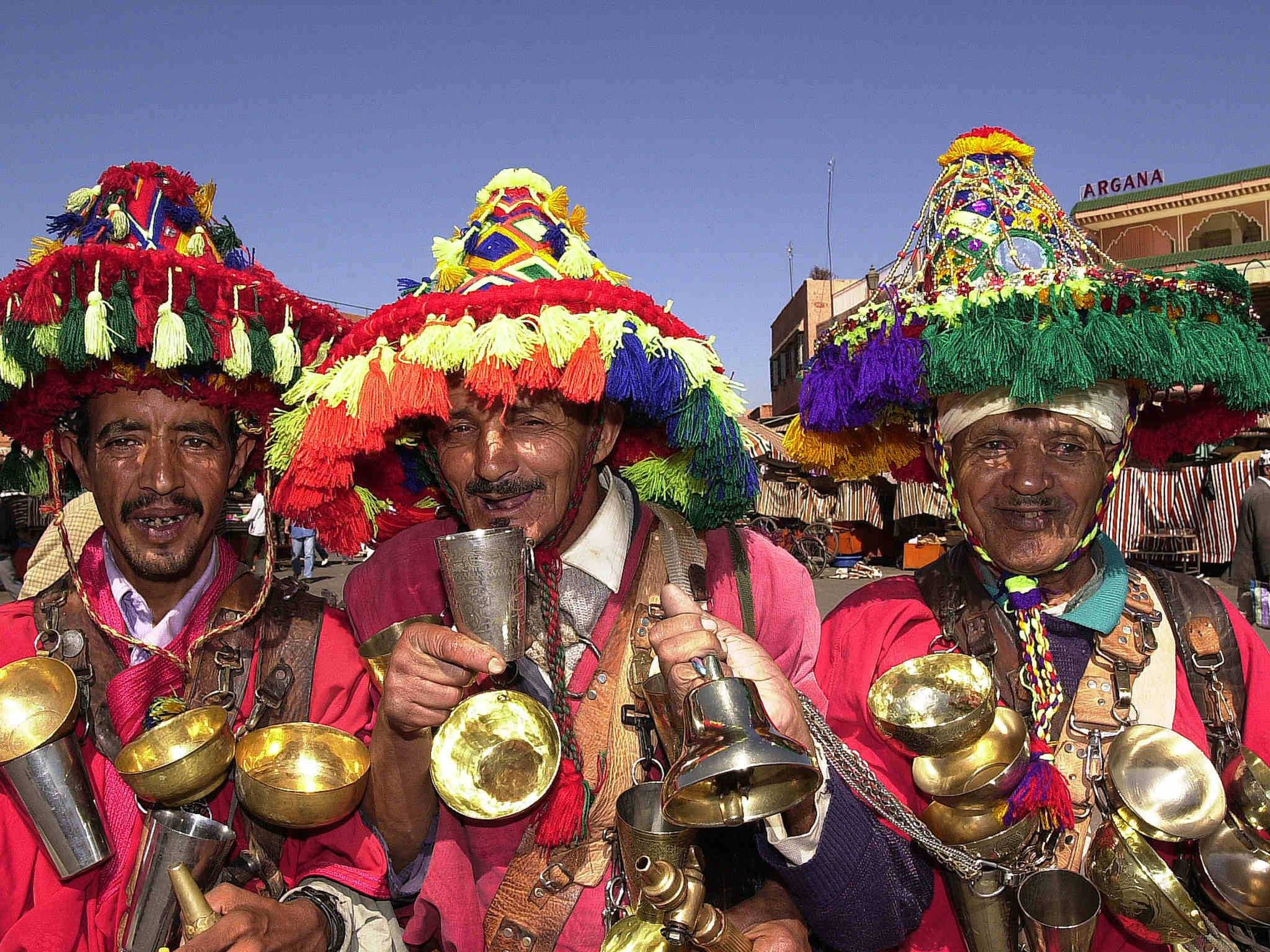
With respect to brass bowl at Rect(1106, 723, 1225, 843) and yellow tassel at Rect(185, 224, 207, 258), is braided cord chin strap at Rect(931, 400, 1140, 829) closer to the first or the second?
brass bowl at Rect(1106, 723, 1225, 843)

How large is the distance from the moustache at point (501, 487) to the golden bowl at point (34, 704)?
1084 millimetres

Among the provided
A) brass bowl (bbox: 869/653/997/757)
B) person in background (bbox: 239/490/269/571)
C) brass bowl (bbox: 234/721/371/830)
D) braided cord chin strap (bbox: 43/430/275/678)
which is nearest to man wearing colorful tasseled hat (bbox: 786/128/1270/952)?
brass bowl (bbox: 869/653/997/757)

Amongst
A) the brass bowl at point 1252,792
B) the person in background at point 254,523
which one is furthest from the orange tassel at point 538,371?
the person in background at point 254,523

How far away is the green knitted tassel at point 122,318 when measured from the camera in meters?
2.25

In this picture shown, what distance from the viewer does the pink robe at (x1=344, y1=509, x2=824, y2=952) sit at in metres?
2.25

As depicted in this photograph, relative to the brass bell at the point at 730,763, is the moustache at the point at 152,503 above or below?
above

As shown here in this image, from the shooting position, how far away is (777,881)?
2.30m

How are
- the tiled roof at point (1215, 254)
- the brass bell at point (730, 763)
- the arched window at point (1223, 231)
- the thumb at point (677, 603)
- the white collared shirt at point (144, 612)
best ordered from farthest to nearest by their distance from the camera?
the arched window at point (1223, 231)
the tiled roof at point (1215, 254)
the white collared shirt at point (144, 612)
the thumb at point (677, 603)
the brass bell at point (730, 763)

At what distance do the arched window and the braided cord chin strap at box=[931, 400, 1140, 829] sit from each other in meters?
31.0

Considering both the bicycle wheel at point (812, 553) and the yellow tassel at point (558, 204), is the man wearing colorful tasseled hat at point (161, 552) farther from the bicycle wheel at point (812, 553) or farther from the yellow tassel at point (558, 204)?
the bicycle wheel at point (812, 553)

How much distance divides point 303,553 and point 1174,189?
1083 inches

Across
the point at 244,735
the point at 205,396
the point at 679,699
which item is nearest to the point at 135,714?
the point at 244,735

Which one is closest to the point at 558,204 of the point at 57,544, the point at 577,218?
the point at 577,218

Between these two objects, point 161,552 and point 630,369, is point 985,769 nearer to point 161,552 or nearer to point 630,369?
point 630,369
